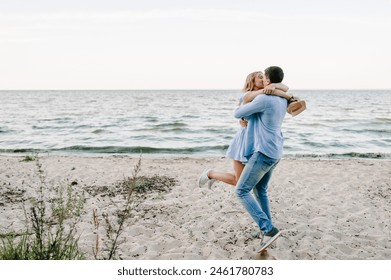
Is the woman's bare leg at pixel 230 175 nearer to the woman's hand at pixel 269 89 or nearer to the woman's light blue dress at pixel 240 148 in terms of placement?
the woman's light blue dress at pixel 240 148

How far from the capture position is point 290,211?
6.24 meters

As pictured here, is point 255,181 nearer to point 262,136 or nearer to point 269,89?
point 262,136

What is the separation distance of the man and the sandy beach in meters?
0.91

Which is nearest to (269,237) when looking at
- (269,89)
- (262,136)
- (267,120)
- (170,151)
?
(262,136)

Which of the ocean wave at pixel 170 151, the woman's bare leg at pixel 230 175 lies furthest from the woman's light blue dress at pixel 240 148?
the ocean wave at pixel 170 151

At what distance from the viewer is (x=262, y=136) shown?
3932 mm

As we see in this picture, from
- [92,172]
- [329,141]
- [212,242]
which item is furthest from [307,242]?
[329,141]
